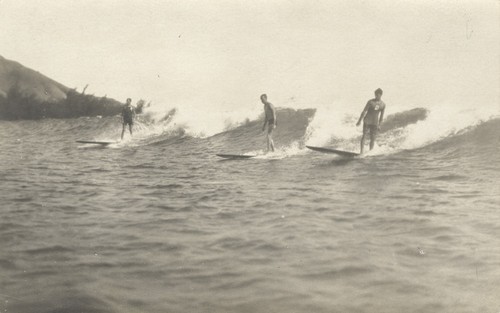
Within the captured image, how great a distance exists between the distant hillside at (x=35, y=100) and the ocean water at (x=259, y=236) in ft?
119

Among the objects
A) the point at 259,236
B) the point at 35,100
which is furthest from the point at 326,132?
the point at 35,100

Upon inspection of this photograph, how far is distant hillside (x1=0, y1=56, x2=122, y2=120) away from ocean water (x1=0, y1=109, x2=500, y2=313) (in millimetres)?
36194

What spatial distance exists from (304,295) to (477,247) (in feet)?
6.05

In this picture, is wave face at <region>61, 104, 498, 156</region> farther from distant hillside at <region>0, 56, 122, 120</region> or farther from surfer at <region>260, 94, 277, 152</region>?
distant hillside at <region>0, 56, 122, 120</region>

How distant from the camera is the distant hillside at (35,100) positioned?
1667 inches

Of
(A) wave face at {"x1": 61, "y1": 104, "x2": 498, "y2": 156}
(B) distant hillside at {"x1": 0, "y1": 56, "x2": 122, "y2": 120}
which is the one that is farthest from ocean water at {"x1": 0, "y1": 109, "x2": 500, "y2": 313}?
(B) distant hillside at {"x1": 0, "y1": 56, "x2": 122, "y2": 120}

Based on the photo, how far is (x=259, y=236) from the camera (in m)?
4.89

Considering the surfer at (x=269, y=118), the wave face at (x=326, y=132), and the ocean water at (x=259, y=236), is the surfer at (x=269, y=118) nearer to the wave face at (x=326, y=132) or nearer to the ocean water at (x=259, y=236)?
the wave face at (x=326, y=132)

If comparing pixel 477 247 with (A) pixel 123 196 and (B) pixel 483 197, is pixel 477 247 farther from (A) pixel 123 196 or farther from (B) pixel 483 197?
(A) pixel 123 196

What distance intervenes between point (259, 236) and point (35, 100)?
143ft

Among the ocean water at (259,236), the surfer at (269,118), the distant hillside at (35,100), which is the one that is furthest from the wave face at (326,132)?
the distant hillside at (35,100)

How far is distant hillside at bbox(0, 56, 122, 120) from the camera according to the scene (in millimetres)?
42344

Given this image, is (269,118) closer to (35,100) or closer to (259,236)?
(259,236)

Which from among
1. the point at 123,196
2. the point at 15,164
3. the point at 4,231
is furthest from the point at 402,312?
the point at 15,164
